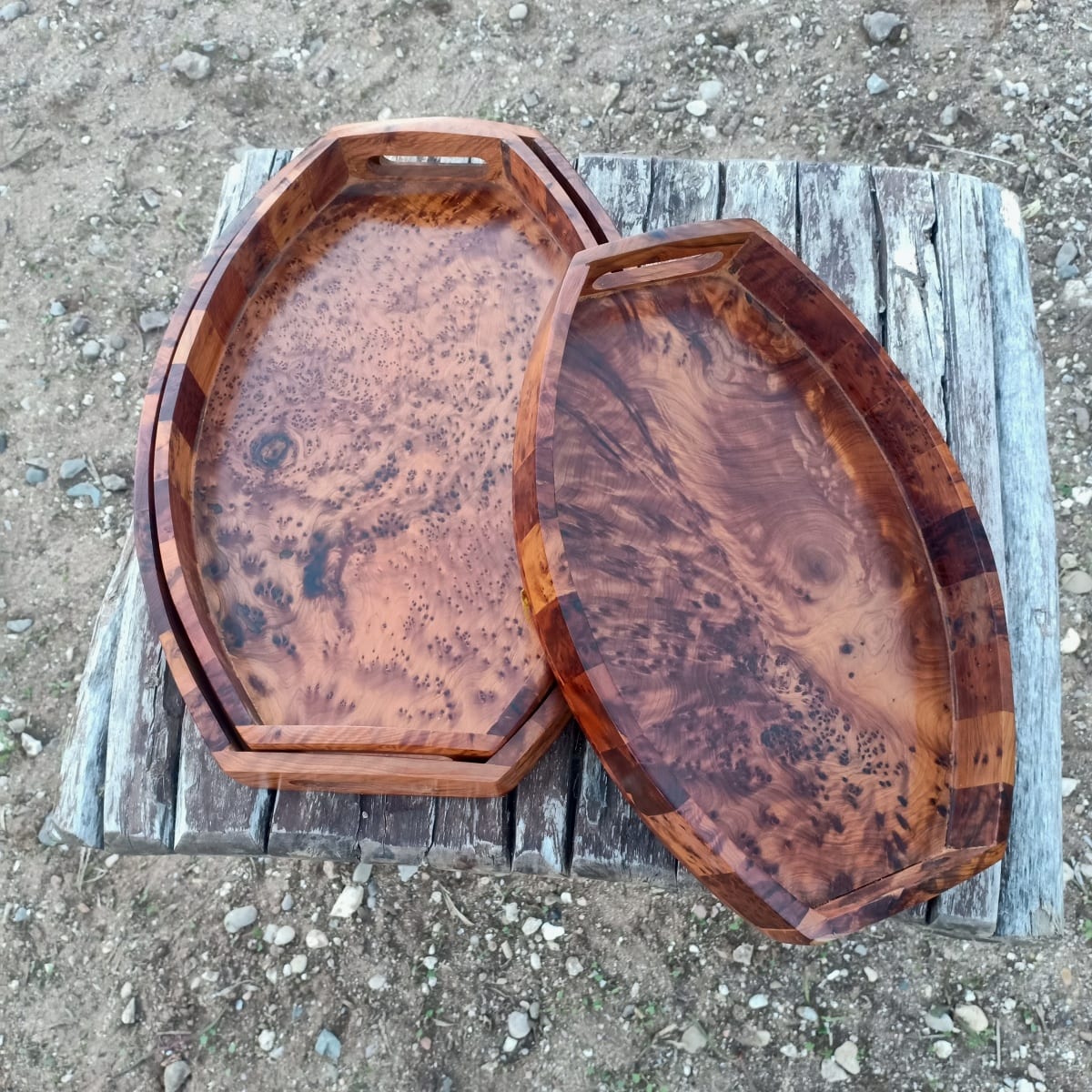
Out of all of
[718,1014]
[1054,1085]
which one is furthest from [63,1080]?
[1054,1085]

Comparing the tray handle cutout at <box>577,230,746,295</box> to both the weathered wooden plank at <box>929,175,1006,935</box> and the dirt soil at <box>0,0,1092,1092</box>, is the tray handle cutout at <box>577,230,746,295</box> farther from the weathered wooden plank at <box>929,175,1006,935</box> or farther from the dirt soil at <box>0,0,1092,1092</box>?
the dirt soil at <box>0,0,1092,1092</box>

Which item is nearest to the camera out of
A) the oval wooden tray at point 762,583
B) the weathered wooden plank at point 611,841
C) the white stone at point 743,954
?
the oval wooden tray at point 762,583

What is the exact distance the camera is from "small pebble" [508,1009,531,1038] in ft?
8.06

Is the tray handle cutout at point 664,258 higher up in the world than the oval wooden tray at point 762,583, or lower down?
higher up

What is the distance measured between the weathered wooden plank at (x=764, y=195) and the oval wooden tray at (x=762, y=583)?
0.59 meters

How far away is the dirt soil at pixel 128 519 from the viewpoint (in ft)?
8.09

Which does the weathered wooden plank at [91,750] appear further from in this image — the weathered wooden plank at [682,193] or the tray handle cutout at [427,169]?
the weathered wooden plank at [682,193]

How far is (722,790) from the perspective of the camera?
148cm

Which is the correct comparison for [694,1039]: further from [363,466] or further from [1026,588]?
[363,466]

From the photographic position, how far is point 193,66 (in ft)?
12.0

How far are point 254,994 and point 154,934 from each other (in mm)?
364

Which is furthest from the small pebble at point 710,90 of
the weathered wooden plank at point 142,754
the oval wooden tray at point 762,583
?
the weathered wooden plank at point 142,754

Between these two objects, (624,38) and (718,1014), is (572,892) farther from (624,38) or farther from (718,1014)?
(624,38)

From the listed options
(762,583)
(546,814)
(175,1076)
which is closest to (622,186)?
(762,583)
